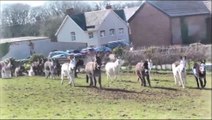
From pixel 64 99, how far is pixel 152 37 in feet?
10.4

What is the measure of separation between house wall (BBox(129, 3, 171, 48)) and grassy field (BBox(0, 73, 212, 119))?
0.62m

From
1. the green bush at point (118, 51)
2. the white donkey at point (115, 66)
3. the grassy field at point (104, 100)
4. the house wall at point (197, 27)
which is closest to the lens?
the house wall at point (197, 27)

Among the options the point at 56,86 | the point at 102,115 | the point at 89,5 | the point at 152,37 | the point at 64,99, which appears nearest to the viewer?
the point at 152,37

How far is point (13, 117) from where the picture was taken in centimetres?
391

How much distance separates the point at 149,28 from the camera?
213cm

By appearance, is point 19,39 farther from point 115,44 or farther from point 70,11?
point 115,44

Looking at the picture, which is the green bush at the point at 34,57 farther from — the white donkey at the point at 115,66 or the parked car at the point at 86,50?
the white donkey at the point at 115,66

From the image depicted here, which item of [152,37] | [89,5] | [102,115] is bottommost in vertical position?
[102,115]

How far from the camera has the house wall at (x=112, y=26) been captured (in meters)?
2.44

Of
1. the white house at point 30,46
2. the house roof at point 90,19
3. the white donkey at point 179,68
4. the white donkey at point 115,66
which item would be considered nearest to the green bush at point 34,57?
the white house at point 30,46

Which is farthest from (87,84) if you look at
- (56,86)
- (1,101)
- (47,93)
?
(1,101)

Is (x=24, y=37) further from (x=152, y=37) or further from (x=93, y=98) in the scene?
(x=93, y=98)

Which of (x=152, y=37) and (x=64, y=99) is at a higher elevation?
(x=152, y=37)

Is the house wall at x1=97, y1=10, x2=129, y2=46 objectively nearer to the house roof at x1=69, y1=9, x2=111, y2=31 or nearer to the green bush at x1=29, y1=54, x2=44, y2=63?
the house roof at x1=69, y1=9, x2=111, y2=31
